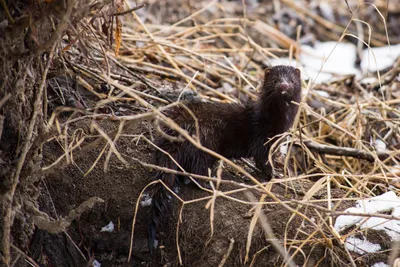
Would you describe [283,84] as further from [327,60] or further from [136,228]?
[327,60]

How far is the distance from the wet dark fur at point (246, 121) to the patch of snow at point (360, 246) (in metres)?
0.90

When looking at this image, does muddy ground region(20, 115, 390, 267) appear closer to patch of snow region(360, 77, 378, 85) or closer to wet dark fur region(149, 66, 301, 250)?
wet dark fur region(149, 66, 301, 250)

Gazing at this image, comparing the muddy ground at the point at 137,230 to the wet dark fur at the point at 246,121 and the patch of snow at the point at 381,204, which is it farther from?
the wet dark fur at the point at 246,121

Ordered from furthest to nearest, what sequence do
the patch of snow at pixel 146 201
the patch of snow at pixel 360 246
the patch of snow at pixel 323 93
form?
the patch of snow at pixel 323 93 → the patch of snow at pixel 146 201 → the patch of snow at pixel 360 246

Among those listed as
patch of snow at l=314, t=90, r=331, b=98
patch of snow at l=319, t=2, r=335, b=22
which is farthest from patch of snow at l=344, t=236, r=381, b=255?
patch of snow at l=319, t=2, r=335, b=22

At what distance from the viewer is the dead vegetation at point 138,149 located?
2.98 meters

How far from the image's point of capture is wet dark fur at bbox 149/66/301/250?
404 centimetres

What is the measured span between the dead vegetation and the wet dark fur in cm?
12

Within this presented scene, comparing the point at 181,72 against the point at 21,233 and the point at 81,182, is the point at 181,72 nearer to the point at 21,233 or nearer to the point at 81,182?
the point at 81,182

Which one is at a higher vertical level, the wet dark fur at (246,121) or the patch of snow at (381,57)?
the wet dark fur at (246,121)

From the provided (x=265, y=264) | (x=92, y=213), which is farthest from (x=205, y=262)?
(x=92, y=213)

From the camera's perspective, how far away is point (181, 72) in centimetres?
528

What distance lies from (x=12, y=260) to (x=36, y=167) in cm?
48

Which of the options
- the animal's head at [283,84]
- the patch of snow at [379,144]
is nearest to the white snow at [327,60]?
the patch of snow at [379,144]
